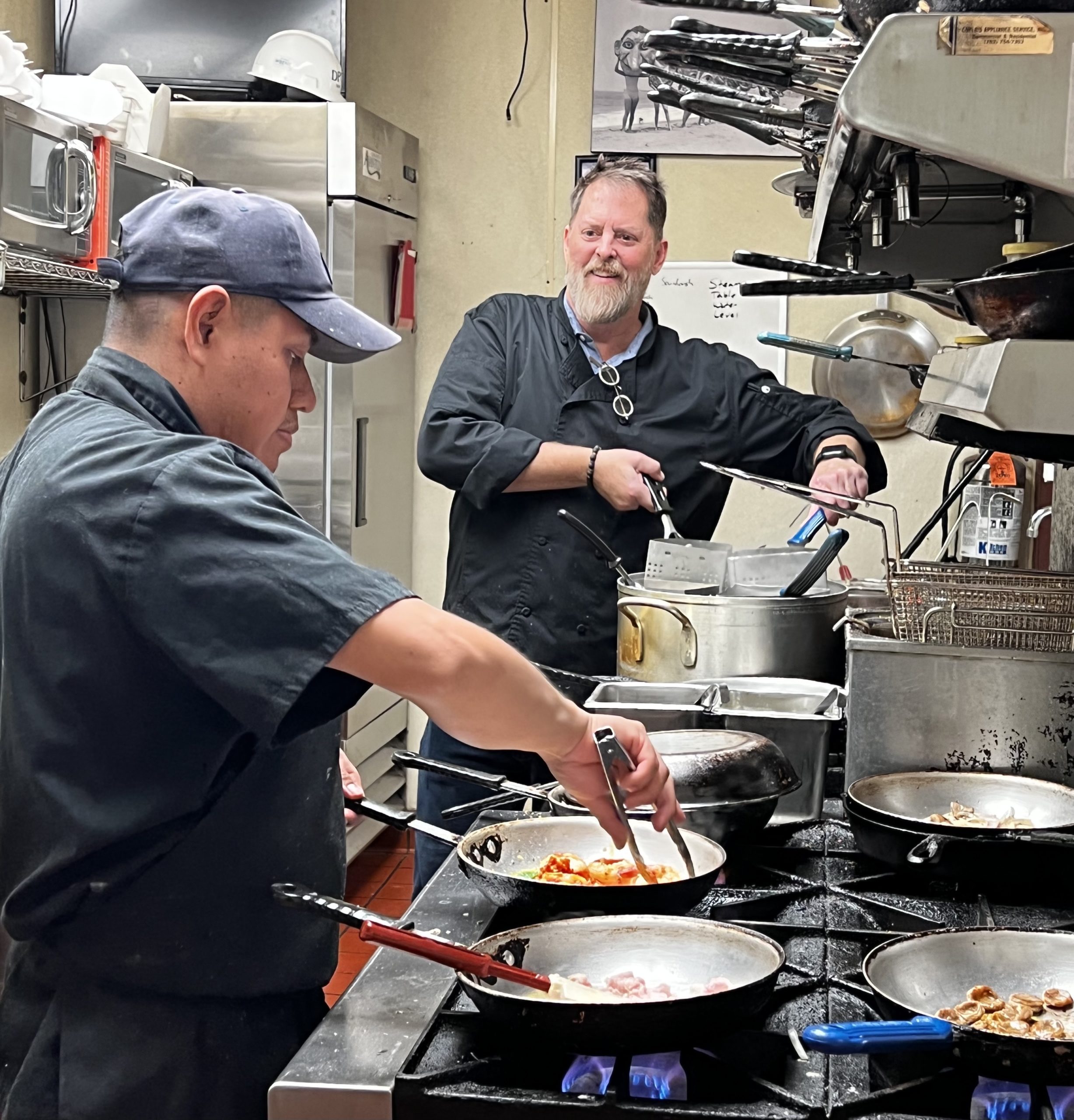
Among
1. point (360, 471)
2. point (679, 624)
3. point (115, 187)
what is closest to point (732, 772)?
point (679, 624)

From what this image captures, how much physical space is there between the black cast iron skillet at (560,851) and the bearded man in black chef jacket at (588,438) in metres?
0.96

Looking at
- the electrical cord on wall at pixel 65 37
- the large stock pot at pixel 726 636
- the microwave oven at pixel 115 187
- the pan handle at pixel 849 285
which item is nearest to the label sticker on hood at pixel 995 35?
the pan handle at pixel 849 285

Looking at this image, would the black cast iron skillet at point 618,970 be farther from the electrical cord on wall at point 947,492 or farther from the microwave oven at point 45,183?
the microwave oven at point 45,183

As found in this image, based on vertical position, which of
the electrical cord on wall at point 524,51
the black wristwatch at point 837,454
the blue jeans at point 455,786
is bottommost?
the blue jeans at point 455,786

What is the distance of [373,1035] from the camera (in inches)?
47.5

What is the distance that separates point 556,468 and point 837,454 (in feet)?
2.03

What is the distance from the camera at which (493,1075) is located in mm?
1139

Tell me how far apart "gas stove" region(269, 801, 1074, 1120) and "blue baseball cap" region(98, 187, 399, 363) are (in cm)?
73

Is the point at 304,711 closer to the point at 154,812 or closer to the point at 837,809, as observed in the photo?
the point at 154,812

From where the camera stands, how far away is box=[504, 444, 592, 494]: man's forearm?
2.79 meters

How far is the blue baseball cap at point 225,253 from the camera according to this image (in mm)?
1444

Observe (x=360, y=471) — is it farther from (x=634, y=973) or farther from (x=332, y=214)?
(x=634, y=973)

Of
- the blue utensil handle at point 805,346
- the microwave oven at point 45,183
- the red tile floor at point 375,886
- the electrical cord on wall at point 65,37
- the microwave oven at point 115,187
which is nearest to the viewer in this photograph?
the blue utensil handle at point 805,346

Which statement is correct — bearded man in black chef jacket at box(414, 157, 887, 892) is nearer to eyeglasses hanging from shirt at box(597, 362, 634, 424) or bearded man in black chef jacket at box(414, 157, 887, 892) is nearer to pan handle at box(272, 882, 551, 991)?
eyeglasses hanging from shirt at box(597, 362, 634, 424)
